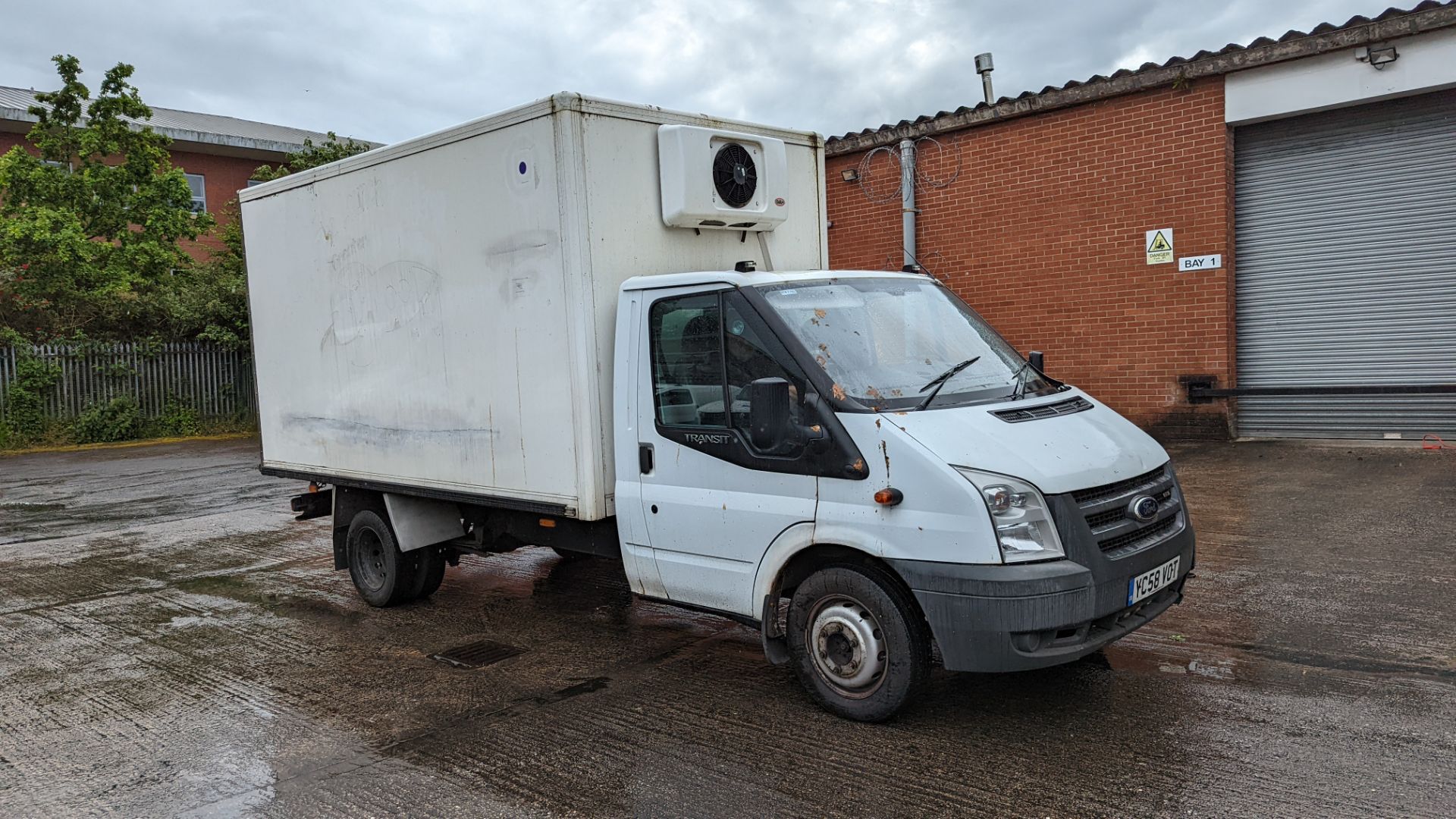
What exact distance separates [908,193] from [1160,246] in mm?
3304

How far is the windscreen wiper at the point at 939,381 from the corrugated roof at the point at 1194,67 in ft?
25.9

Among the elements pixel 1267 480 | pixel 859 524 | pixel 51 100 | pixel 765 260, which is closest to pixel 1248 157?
pixel 1267 480

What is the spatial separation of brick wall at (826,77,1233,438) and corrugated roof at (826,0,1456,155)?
176 mm

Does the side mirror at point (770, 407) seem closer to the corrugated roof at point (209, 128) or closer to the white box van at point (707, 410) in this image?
the white box van at point (707, 410)

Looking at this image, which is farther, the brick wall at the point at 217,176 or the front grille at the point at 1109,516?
the brick wall at the point at 217,176

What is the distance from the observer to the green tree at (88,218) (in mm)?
19375

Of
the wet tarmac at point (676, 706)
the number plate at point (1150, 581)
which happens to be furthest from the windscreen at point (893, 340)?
the wet tarmac at point (676, 706)

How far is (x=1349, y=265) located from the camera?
1104cm

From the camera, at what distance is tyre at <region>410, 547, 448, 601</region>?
7.12 m

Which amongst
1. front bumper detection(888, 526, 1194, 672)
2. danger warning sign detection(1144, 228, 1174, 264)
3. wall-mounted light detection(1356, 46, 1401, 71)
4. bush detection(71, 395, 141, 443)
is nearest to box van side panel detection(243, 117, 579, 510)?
front bumper detection(888, 526, 1194, 672)

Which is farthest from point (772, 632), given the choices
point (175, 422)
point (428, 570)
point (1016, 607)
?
point (175, 422)

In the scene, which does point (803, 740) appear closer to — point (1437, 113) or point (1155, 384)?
point (1155, 384)

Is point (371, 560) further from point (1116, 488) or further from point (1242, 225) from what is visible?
point (1242, 225)

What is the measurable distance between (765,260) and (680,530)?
1.81m
